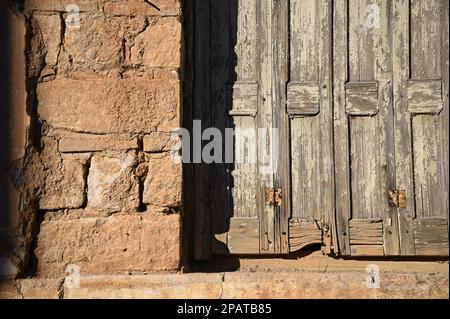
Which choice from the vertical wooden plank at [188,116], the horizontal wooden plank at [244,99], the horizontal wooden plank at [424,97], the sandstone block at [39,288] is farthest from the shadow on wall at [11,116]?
the horizontal wooden plank at [424,97]

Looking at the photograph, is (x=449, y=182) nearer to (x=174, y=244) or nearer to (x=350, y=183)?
(x=350, y=183)

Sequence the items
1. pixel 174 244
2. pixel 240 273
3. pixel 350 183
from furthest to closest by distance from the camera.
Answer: pixel 350 183
pixel 240 273
pixel 174 244

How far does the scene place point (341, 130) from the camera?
2.85 meters

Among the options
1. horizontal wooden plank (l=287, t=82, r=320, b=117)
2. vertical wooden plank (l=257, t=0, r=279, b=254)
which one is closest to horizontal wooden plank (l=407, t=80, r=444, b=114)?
horizontal wooden plank (l=287, t=82, r=320, b=117)

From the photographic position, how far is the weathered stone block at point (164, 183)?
2.50 meters

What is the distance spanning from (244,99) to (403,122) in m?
0.96

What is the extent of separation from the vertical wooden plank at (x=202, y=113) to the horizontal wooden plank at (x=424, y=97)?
122 cm

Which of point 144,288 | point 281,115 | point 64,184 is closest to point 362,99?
point 281,115

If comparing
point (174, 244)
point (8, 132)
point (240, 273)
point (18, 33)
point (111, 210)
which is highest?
point (18, 33)

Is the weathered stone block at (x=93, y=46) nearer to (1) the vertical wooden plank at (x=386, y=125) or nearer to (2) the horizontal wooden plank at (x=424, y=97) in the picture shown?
(1) the vertical wooden plank at (x=386, y=125)

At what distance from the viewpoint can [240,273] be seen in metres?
2.66

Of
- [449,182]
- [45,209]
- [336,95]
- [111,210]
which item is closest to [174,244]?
[111,210]

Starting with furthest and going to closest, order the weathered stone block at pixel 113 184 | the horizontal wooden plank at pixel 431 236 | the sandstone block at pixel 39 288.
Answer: the horizontal wooden plank at pixel 431 236 → the weathered stone block at pixel 113 184 → the sandstone block at pixel 39 288

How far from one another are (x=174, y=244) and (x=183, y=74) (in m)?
1.01
